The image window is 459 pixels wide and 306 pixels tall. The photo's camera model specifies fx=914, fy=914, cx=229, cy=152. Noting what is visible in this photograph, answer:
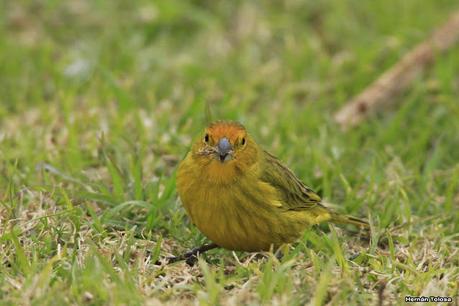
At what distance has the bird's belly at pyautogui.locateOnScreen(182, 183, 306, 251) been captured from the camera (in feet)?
14.3

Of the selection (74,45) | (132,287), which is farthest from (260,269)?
(74,45)

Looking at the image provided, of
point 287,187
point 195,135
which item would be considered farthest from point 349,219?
point 195,135

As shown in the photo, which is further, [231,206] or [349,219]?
[349,219]

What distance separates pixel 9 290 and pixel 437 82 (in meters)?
4.16

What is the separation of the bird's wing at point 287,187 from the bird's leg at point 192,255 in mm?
436

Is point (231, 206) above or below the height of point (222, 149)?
below

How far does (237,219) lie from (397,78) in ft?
9.14

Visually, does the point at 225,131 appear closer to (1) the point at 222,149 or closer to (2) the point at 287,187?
(1) the point at 222,149

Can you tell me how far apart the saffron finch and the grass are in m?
0.14

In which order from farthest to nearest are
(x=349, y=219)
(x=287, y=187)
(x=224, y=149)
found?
(x=349, y=219)
(x=287, y=187)
(x=224, y=149)

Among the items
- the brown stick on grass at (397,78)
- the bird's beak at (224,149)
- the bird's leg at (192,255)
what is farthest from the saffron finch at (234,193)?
the brown stick on grass at (397,78)

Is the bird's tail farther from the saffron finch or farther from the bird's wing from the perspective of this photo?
the saffron finch

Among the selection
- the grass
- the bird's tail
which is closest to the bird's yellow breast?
the grass

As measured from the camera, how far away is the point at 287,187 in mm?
4750
